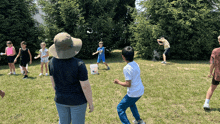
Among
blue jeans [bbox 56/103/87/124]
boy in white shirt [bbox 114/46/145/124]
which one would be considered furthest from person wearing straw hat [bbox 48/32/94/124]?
boy in white shirt [bbox 114/46/145/124]

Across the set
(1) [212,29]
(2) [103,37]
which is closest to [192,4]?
(1) [212,29]

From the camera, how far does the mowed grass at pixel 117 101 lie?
4324 millimetres

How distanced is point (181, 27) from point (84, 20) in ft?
28.0

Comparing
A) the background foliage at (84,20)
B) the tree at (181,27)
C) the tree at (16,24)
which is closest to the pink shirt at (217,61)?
the tree at (181,27)

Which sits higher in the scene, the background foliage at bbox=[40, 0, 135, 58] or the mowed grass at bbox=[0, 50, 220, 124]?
the background foliage at bbox=[40, 0, 135, 58]

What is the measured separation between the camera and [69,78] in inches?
91.0

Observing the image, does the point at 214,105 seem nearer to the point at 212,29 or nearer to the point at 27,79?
the point at 27,79

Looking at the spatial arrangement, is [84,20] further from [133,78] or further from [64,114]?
[64,114]

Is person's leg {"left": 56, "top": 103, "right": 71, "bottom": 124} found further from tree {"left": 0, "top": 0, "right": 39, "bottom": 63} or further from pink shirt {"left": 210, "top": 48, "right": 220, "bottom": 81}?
tree {"left": 0, "top": 0, "right": 39, "bottom": 63}

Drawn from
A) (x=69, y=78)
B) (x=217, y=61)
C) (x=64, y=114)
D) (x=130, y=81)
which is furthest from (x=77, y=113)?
(x=217, y=61)

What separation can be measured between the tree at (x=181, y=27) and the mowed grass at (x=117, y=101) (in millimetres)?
6291

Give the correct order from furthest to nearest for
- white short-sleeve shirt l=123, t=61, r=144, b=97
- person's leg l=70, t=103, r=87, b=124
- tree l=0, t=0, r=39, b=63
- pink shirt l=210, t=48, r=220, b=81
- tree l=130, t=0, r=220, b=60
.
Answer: tree l=0, t=0, r=39, b=63, tree l=130, t=0, r=220, b=60, pink shirt l=210, t=48, r=220, b=81, white short-sleeve shirt l=123, t=61, r=144, b=97, person's leg l=70, t=103, r=87, b=124

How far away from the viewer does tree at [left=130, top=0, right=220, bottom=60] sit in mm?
12922

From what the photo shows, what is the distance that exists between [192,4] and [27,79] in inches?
525
